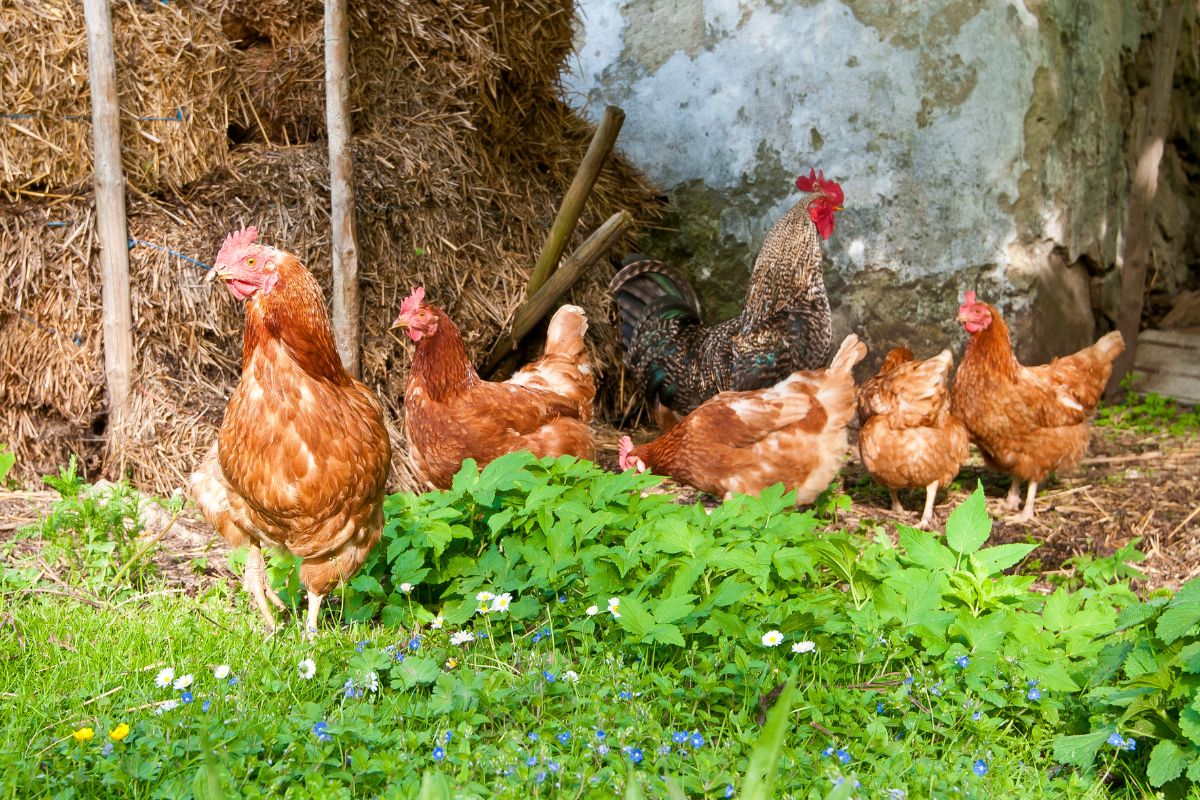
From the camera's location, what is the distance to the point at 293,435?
323cm

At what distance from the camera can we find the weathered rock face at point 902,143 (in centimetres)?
648

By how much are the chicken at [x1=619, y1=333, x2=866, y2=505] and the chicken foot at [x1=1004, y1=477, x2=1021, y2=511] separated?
1.25m

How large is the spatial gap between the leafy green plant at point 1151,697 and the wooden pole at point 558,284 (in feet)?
12.1

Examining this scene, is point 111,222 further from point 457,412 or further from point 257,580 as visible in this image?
point 257,580

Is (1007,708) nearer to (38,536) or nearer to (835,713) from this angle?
(835,713)

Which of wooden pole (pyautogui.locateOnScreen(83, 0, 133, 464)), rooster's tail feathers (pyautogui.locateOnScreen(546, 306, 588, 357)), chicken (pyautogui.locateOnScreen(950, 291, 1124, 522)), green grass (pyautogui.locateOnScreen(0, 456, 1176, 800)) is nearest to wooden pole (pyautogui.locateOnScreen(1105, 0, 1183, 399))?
chicken (pyautogui.locateOnScreen(950, 291, 1124, 522))

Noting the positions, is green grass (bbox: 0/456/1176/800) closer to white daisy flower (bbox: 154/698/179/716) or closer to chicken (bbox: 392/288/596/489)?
white daisy flower (bbox: 154/698/179/716)

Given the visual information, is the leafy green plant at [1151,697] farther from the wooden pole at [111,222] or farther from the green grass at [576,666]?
the wooden pole at [111,222]

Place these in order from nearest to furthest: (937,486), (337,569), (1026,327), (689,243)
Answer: (337,569) → (937,486) → (1026,327) → (689,243)

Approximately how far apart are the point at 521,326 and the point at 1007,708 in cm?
380

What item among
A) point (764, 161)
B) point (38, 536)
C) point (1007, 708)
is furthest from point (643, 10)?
point (1007, 708)

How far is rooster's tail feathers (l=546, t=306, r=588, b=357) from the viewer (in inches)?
214

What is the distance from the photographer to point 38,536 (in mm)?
4406

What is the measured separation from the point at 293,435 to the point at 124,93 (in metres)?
2.86
